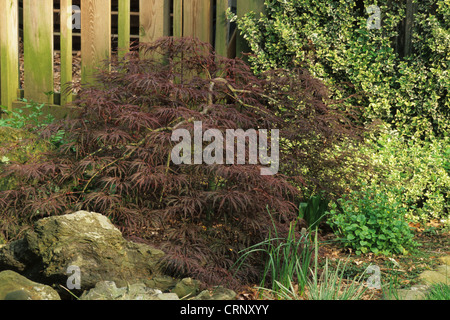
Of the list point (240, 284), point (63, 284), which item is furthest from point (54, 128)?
point (240, 284)

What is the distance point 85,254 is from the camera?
317cm

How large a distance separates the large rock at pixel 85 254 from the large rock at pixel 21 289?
0.68ft

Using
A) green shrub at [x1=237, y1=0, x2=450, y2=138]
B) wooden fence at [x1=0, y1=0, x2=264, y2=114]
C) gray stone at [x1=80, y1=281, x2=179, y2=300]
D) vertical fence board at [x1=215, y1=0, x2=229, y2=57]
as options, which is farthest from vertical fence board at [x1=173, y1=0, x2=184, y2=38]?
gray stone at [x1=80, y1=281, x2=179, y2=300]

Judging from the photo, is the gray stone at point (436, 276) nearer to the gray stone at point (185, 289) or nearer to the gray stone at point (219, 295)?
the gray stone at point (219, 295)

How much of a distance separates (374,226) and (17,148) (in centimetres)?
295

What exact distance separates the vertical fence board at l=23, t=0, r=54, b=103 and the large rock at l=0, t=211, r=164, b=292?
103 inches

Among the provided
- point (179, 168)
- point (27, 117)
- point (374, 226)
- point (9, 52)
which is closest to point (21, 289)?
point (179, 168)

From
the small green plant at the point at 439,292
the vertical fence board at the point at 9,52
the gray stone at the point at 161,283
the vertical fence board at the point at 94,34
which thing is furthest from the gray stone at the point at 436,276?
the vertical fence board at the point at 9,52

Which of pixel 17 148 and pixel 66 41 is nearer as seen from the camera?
pixel 17 148

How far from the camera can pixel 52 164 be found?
3.81 metres

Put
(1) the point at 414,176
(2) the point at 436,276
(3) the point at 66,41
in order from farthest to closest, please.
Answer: (3) the point at 66,41
(1) the point at 414,176
(2) the point at 436,276

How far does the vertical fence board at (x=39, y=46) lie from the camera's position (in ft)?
18.0

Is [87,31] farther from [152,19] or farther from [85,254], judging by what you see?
[85,254]
